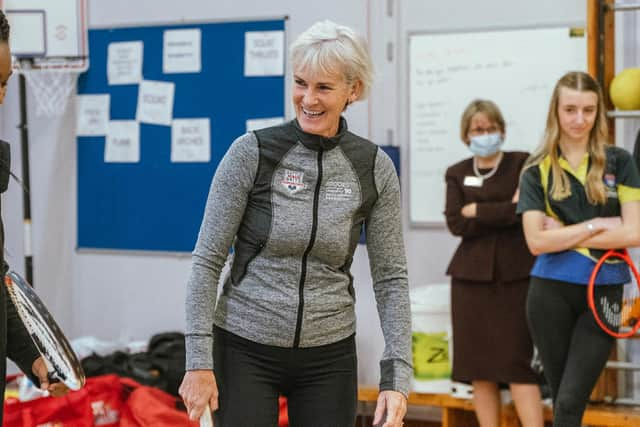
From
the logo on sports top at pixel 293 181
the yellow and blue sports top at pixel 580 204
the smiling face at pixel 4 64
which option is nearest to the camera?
the smiling face at pixel 4 64

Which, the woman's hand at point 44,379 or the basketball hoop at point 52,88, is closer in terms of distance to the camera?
the woman's hand at point 44,379

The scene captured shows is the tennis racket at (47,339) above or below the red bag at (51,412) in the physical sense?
above

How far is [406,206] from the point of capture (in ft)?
17.3

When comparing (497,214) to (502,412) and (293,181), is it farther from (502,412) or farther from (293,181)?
(293,181)

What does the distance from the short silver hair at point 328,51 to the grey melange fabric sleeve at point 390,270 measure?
9.9 inches

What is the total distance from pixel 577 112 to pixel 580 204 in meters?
0.36

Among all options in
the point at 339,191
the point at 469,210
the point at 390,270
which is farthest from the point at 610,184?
the point at 339,191

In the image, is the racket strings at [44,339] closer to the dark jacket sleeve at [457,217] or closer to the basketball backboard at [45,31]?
the dark jacket sleeve at [457,217]

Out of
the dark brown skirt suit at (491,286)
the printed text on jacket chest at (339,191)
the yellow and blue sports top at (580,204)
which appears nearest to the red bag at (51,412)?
the dark brown skirt suit at (491,286)

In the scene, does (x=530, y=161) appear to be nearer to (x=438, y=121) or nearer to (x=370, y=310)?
(x=438, y=121)

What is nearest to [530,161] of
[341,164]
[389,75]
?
[389,75]

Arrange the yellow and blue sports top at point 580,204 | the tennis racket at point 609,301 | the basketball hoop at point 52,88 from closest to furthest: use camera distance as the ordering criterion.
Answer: the tennis racket at point 609,301, the yellow and blue sports top at point 580,204, the basketball hoop at point 52,88

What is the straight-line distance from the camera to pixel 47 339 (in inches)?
85.0

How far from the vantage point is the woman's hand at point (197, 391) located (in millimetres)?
2156
